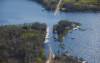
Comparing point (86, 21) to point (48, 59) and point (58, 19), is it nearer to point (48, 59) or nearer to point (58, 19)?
point (58, 19)

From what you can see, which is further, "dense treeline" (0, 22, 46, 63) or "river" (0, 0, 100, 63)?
"river" (0, 0, 100, 63)

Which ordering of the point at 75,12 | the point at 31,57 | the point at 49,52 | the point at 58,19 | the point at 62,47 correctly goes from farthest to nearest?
the point at 75,12
the point at 58,19
the point at 62,47
the point at 49,52
the point at 31,57

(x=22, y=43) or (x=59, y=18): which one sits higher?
(x=59, y=18)

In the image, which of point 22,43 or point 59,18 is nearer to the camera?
point 22,43

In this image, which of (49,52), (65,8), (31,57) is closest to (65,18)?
(65,8)
